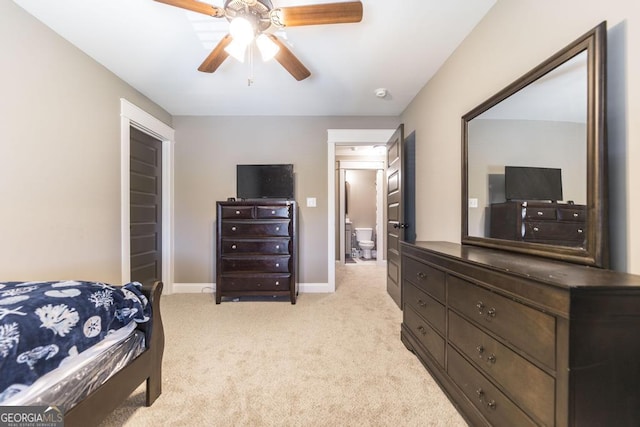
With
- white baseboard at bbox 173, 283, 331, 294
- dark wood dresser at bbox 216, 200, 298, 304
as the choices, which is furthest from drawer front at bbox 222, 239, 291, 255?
white baseboard at bbox 173, 283, 331, 294

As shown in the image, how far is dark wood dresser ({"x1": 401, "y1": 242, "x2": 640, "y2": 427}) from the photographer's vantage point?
77 centimetres

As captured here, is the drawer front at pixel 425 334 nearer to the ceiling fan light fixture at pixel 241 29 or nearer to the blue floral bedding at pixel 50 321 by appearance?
the blue floral bedding at pixel 50 321

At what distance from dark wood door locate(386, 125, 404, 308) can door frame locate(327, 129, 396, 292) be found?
11.2 inches

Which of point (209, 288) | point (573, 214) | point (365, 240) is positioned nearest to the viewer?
point (573, 214)

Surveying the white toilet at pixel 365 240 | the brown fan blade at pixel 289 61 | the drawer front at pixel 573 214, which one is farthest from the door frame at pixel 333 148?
the white toilet at pixel 365 240

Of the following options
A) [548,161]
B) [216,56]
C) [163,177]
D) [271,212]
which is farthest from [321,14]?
[163,177]

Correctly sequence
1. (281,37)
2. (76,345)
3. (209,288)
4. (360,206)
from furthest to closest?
(360,206)
(209,288)
(281,37)
(76,345)

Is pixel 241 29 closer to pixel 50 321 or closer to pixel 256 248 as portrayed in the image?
pixel 50 321

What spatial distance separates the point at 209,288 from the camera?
344cm

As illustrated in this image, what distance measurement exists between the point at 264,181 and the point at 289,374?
2274 millimetres

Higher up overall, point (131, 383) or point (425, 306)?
point (425, 306)

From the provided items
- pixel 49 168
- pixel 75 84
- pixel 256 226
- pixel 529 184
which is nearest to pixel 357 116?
pixel 256 226

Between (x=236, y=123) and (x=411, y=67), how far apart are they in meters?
2.23

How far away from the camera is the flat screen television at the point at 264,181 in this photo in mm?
3324
